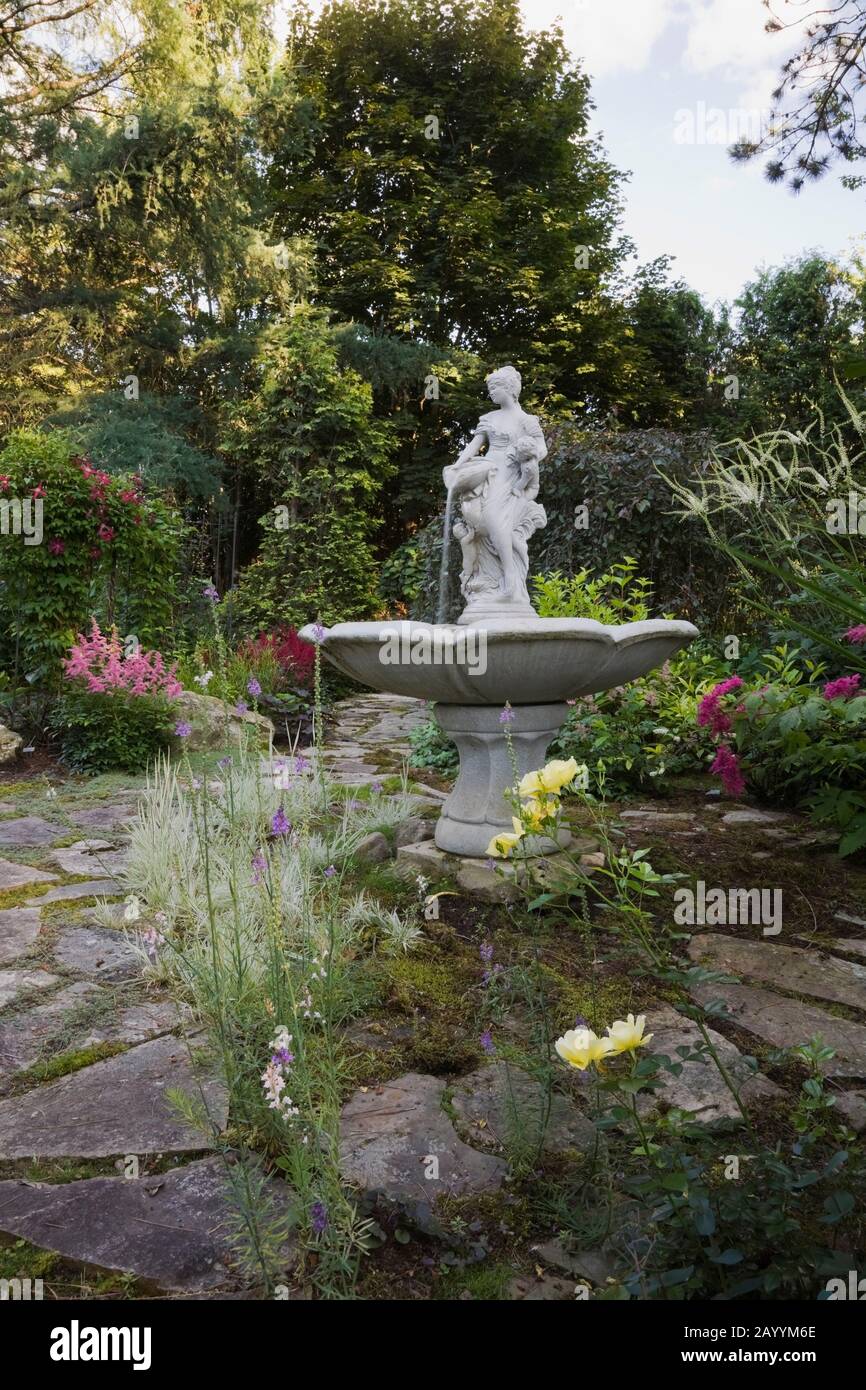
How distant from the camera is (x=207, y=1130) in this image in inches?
61.5

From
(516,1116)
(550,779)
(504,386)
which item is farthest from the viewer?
(504,386)

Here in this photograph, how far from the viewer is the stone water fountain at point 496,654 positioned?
292cm

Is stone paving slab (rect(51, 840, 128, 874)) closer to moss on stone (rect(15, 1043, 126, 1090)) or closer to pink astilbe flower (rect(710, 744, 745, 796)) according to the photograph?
moss on stone (rect(15, 1043, 126, 1090))

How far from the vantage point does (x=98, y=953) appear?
2.68 meters

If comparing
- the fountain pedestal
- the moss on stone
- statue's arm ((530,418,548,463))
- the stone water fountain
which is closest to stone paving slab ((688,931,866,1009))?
the stone water fountain

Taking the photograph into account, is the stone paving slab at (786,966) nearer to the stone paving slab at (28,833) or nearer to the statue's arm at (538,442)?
the statue's arm at (538,442)

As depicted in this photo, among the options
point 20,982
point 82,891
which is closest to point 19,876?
point 82,891

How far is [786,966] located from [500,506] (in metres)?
2.38

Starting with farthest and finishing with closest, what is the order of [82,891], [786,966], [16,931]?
[82,891] < [16,931] < [786,966]

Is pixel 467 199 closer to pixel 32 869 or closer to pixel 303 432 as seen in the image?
pixel 303 432

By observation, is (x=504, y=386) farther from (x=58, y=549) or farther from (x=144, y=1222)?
(x=144, y=1222)

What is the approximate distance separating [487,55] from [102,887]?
1478 cm

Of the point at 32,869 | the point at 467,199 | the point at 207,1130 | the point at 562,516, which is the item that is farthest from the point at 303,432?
the point at 207,1130

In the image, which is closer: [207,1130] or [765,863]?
[207,1130]
